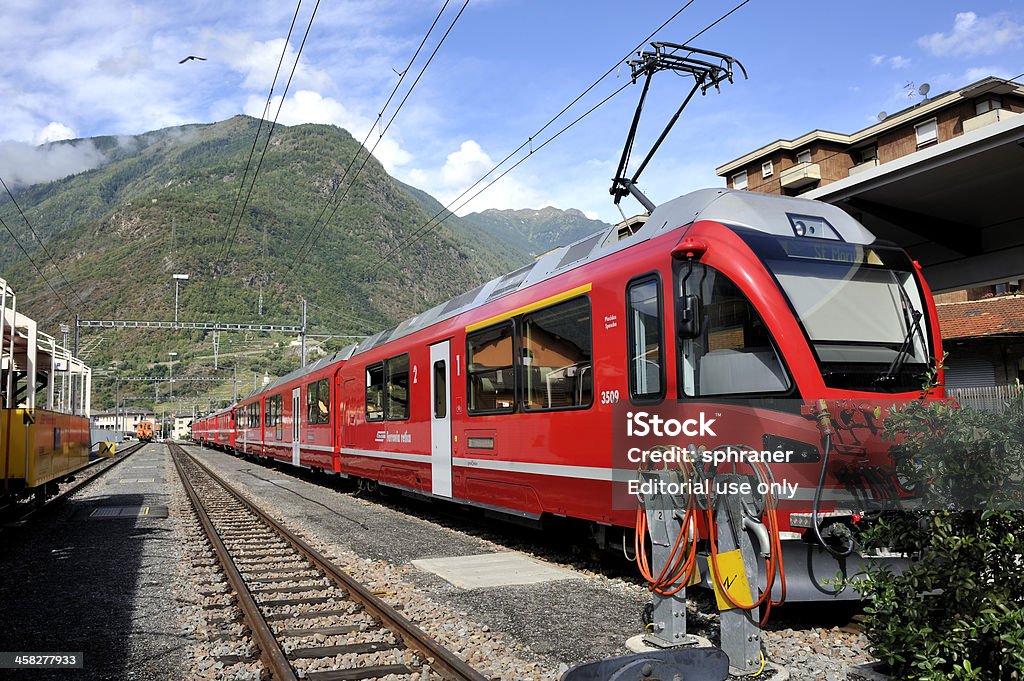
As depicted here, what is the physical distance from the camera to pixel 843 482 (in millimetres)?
5859

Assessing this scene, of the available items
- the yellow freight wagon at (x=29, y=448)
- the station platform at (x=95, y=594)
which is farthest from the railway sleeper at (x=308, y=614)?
the yellow freight wagon at (x=29, y=448)

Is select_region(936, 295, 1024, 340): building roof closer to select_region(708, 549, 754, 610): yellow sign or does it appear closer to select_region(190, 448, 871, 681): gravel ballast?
select_region(190, 448, 871, 681): gravel ballast

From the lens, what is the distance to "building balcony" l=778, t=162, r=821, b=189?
3703cm

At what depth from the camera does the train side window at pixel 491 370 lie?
9.52 m

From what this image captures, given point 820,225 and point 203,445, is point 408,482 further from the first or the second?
point 203,445

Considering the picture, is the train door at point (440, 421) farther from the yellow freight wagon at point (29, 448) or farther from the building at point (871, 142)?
the building at point (871, 142)

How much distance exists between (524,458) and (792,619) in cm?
348

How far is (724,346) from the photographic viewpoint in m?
6.41

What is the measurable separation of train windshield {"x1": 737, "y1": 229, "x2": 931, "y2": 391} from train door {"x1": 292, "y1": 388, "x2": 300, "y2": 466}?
57.6 feet

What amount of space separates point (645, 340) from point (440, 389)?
498cm

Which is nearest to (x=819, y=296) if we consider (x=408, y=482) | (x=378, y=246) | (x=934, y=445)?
(x=934, y=445)

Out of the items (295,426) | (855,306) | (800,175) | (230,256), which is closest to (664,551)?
(855,306)

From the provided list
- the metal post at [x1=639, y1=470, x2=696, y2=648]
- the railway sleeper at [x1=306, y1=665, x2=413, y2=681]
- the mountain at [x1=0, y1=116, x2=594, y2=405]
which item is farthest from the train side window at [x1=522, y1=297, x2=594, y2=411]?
the mountain at [x1=0, y1=116, x2=594, y2=405]

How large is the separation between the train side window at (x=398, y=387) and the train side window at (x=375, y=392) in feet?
1.30
